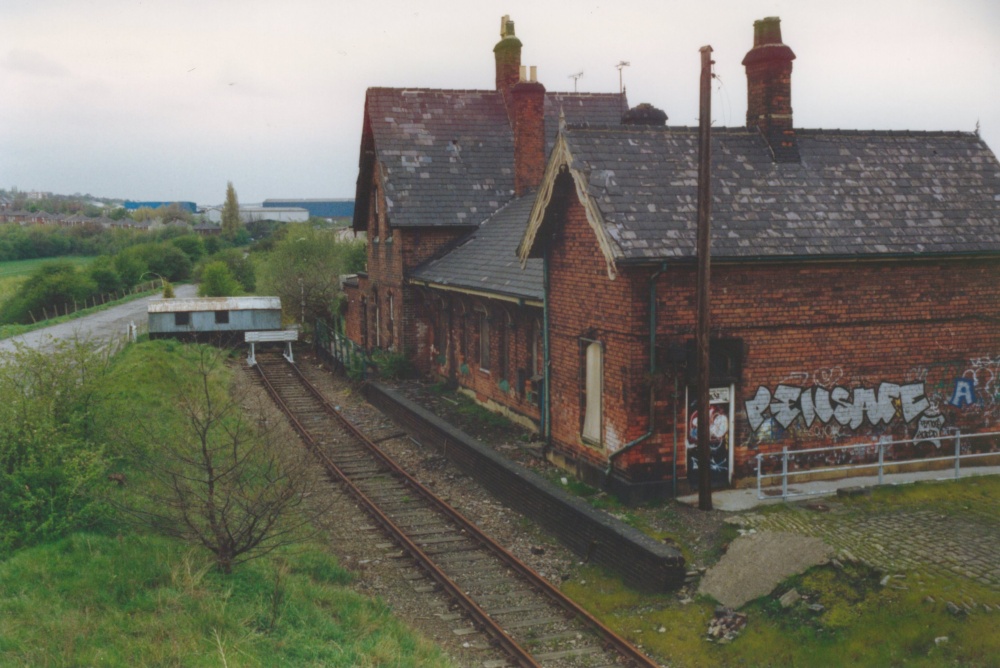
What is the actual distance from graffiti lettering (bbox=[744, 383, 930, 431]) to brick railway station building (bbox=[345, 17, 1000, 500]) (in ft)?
0.10

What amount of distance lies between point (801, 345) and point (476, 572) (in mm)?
5985

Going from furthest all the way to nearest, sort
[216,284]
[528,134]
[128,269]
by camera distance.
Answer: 1. [128,269]
2. [216,284]
3. [528,134]

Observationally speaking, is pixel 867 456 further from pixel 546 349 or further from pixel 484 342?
pixel 484 342

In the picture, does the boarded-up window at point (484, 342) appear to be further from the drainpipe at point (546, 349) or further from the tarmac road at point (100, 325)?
the tarmac road at point (100, 325)

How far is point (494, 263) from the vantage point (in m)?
19.1

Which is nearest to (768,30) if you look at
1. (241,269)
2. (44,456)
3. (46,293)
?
(44,456)

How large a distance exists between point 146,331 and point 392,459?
76.2ft

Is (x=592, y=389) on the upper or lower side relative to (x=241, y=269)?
lower

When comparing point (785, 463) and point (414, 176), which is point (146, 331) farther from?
point (785, 463)

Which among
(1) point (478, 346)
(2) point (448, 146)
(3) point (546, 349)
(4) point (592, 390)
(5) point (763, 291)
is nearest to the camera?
(5) point (763, 291)

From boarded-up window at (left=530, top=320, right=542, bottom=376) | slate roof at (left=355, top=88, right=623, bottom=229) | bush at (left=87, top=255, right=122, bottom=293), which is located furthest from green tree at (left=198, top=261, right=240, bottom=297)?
boarded-up window at (left=530, top=320, right=542, bottom=376)

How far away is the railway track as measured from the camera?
344 inches

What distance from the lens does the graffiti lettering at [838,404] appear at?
12.7 metres

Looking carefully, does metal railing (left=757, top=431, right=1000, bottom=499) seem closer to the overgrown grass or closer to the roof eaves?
the roof eaves
